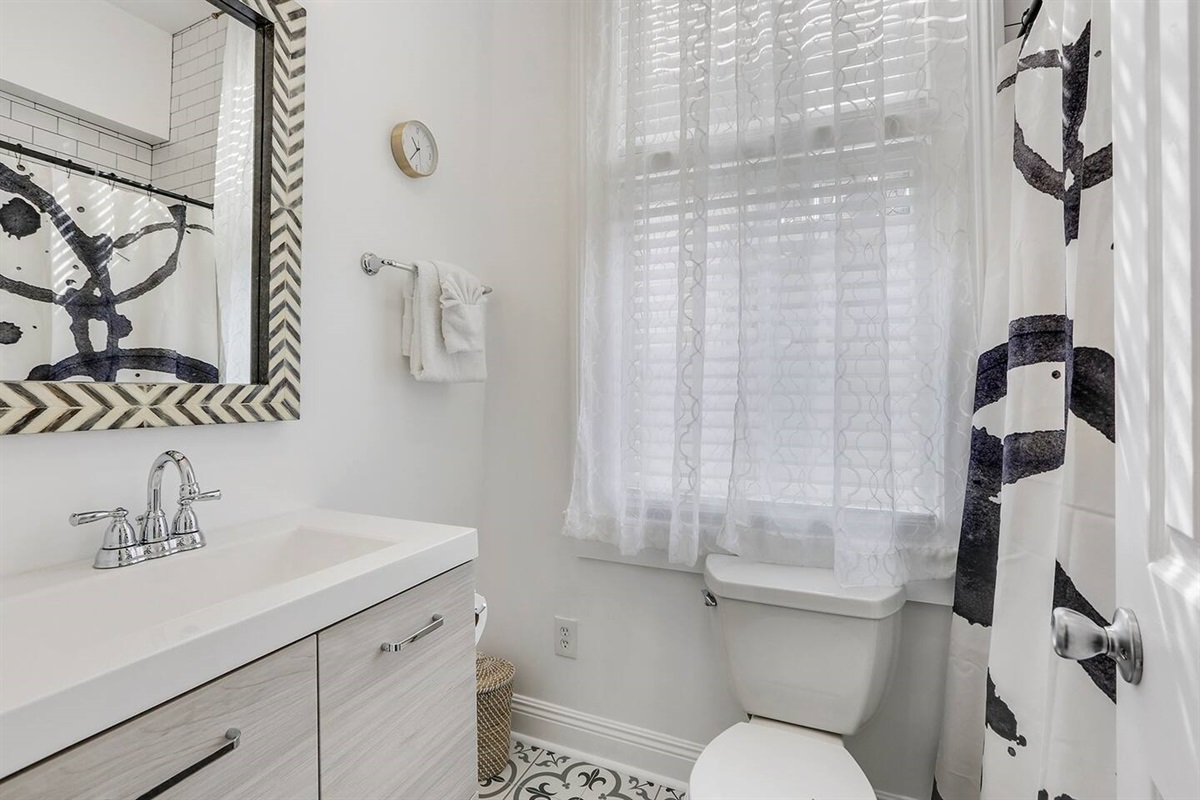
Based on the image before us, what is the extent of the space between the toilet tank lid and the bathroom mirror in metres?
1.03

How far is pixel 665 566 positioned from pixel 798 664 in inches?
16.7

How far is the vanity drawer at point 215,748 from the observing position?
19.7 inches

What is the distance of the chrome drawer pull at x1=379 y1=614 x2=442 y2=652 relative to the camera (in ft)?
2.71

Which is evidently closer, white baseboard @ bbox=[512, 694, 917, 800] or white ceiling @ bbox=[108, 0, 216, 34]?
white ceiling @ bbox=[108, 0, 216, 34]

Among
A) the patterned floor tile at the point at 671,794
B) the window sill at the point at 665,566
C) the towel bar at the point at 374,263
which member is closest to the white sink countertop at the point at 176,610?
the towel bar at the point at 374,263

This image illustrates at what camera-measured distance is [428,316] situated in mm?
1445

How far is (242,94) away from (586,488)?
1157 millimetres

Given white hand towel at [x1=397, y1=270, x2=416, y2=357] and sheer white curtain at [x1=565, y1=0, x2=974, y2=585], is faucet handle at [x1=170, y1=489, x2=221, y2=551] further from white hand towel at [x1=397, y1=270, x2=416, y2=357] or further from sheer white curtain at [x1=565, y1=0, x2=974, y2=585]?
sheer white curtain at [x1=565, y1=0, x2=974, y2=585]

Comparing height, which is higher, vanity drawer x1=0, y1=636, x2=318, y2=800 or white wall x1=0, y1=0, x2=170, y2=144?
white wall x1=0, y1=0, x2=170, y2=144

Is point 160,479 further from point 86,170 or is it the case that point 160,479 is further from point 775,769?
point 775,769

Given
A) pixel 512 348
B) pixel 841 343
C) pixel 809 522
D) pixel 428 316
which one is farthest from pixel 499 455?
pixel 841 343

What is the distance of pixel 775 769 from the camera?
1068mm

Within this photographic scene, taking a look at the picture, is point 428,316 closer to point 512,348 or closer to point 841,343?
point 512,348

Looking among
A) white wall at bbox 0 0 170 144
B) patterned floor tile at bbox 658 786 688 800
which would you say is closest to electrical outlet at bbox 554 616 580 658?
patterned floor tile at bbox 658 786 688 800
